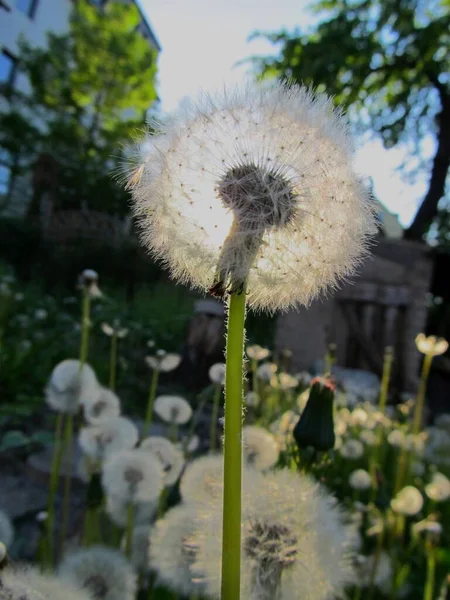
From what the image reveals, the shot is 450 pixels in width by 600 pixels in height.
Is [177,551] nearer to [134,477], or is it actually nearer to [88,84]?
[134,477]

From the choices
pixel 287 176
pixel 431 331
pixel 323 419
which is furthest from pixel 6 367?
pixel 431 331

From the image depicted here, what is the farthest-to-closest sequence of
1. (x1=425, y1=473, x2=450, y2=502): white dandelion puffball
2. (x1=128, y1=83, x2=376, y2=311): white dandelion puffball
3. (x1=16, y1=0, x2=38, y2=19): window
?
(x1=16, y1=0, x2=38, y2=19): window, (x1=425, y1=473, x2=450, y2=502): white dandelion puffball, (x1=128, y1=83, x2=376, y2=311): white dandelion puffball

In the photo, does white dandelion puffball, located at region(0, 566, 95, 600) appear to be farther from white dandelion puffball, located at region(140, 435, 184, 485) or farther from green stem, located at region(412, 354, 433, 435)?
green stem, located at region(412, 354, 433, 435)

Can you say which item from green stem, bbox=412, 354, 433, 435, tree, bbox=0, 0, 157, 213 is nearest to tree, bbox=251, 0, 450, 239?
tree, bbox=0, 0, 157, 213

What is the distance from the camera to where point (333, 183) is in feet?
1.84

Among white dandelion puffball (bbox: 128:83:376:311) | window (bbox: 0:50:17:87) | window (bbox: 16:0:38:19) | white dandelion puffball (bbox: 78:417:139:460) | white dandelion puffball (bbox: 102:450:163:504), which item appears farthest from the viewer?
window (bbox: 16:0:38:19)

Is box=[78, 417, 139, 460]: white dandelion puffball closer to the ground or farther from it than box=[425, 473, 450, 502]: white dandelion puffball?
farther from it

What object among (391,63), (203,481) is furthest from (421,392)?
(391,63)

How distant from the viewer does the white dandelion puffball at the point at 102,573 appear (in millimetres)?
771

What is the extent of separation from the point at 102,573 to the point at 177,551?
0.12 m

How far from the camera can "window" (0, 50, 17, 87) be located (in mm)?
19188

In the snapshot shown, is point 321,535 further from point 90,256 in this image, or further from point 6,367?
point 90,256

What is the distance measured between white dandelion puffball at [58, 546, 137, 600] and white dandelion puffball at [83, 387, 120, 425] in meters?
0.39

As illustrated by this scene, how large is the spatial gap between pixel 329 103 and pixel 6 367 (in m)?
3.44
